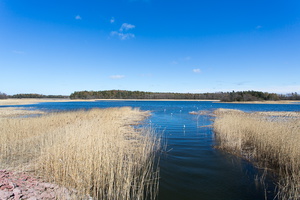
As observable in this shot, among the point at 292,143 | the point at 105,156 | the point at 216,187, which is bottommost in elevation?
the point at 216,187

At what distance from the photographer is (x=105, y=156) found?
6.06m

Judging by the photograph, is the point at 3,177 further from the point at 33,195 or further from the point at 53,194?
the point at 53,194

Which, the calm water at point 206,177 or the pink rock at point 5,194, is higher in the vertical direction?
the pink rock at point 5,194

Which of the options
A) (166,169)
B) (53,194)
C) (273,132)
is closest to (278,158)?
(273,132)

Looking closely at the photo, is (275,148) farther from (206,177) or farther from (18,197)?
(18,197)

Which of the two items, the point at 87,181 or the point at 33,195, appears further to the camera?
the point at 87,181

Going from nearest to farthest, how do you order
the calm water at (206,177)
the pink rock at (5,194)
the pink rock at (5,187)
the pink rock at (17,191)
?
the pink rock at (5,194) → the pink rock at (17,191) → the pink rock at (5,187) → the calm water at (206,177)

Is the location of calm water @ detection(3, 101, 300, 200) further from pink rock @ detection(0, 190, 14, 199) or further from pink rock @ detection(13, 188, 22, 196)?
pink rock @ detection(0, 190, 14, 199)

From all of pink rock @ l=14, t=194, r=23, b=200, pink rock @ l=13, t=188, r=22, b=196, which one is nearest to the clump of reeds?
pink rock @ l=14, t=194, r=23, b=200

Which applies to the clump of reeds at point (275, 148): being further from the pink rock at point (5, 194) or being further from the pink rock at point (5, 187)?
the pink rock at point (5, 187)

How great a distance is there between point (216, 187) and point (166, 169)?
2.18 metres

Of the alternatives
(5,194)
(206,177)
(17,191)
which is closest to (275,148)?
(206,177)

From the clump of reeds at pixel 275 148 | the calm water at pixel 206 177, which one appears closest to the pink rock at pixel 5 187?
the calm water at pixel 206 177

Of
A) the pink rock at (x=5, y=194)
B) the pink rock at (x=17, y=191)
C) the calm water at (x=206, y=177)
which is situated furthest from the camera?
the calm water at (x=206, y=177)
